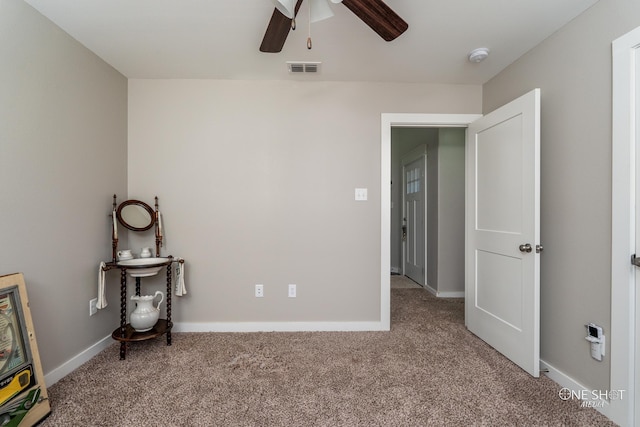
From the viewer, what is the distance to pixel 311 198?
8.35ft

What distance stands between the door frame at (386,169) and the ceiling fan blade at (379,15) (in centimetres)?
112

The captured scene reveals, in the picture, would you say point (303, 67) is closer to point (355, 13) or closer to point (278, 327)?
point (355, 13)

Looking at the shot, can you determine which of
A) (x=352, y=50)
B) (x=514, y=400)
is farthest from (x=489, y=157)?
(x=514, y=400)

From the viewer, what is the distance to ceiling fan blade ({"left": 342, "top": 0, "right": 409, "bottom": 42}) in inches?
49.6

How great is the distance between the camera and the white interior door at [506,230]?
1.82 m

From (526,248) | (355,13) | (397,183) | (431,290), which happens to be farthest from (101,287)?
(397,183)

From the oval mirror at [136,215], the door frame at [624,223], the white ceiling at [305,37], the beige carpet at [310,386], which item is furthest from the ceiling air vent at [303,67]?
the beige carpet at [310,386]

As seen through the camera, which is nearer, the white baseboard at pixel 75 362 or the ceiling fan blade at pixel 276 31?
the ceiling fan blade at pixel 276 31

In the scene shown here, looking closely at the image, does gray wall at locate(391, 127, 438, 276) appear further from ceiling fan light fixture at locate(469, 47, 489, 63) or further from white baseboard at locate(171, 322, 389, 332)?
white baseboard at locate(171, 322, 389, 332)

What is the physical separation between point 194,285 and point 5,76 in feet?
5.95

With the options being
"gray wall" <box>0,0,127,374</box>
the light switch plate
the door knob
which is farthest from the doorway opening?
"gray wall" <box>0,0,127,374</box>

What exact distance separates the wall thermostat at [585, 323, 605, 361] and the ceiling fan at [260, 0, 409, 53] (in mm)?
1923

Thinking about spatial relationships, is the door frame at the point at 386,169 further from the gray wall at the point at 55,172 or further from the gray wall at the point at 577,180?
the gray wall at the point at 55,172

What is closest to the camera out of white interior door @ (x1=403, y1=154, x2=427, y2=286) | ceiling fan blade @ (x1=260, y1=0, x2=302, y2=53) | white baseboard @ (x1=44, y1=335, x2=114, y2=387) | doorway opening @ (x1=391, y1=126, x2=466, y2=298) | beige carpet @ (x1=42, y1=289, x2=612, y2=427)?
ceiling fan blade @ (x1=260, y1=0, x2=302, y2=53)
